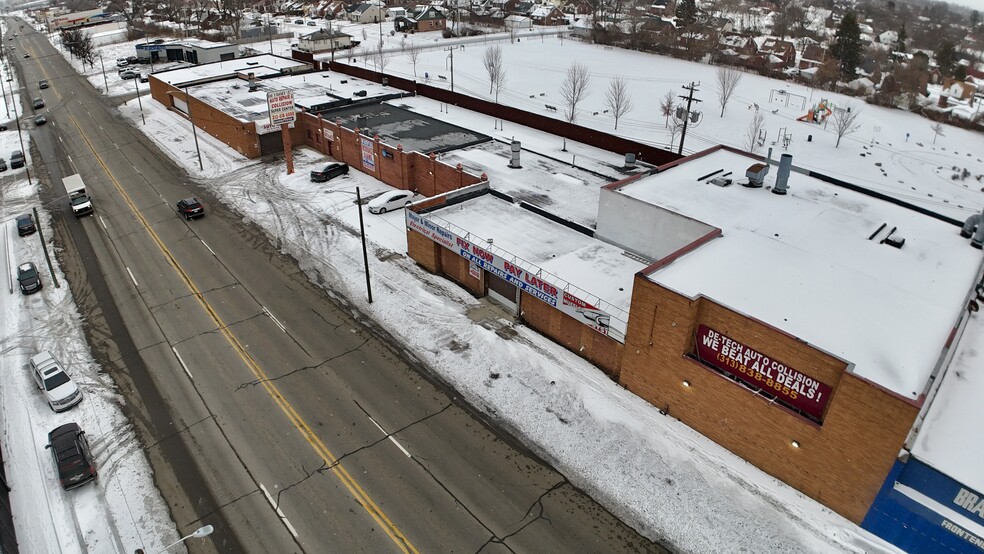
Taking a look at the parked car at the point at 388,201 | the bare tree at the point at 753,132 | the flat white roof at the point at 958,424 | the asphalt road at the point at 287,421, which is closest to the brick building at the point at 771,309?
the flat white roof at the point at 958,424

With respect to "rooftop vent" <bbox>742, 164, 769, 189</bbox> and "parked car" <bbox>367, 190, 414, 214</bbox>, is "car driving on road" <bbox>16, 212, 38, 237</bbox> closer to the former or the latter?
"parked car" <bbox>367, 190, 414, 214</bbox>

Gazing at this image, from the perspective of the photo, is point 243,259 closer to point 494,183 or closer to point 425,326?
point 425,326

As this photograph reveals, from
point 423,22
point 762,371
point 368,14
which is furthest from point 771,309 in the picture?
point 368,14

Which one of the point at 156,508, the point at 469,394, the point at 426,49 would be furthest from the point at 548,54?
the point at 156,508

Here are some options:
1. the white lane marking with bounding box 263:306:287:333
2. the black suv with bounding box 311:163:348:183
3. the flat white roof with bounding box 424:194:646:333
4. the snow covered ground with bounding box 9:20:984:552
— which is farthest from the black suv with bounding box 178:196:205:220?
the flat white roof with bounding box 424:194:646:333

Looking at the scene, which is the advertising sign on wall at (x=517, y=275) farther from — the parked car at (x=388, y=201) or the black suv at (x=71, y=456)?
the black suv at (x=71, y=456)

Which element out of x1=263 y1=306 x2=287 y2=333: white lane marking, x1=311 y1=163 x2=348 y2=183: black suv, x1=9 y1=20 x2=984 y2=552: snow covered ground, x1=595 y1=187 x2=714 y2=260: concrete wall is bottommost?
x1=263 y1=306 x2=287 y2=333: white lane marking

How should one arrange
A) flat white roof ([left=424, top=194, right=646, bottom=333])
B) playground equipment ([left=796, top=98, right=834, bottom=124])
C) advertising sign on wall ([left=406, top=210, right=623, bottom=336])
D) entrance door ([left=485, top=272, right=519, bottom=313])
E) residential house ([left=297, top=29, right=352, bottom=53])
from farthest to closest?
residential house ([left=297, top=29, right=352, bottom=53]), playground equipment ([left=796, top=98, right=834, bottom=124]), entrance door ([left=485, top=272, right=519, bottom=313]), flat white roof ([left=424, top=194, right=646, bottom=333]), advertising sign on wall ([left=406, top=210, right=623, bottom=336])
